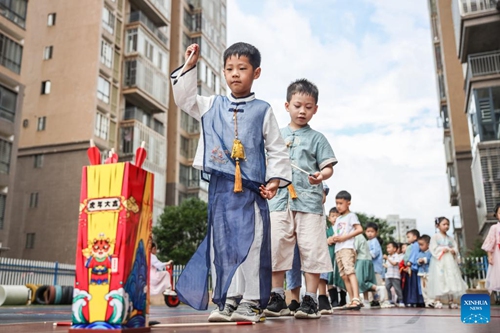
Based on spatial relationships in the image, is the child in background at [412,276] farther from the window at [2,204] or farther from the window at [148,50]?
the window at [148,50]

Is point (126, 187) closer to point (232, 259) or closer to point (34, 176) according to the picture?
point (232, 259)

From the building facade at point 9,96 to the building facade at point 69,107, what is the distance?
8.90 ft

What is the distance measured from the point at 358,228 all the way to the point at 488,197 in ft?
50.4

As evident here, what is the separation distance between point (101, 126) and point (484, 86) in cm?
1897

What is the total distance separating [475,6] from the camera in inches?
821

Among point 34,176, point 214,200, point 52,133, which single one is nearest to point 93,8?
point 52,133

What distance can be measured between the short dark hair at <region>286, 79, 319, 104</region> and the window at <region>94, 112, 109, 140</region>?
2448 centimetres

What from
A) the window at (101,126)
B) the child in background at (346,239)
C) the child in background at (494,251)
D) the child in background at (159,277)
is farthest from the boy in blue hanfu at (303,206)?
the window at (101,126)

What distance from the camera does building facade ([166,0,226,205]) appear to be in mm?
36281

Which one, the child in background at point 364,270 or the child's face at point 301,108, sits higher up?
the child's face at point 301,108

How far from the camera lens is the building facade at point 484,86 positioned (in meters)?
20.2

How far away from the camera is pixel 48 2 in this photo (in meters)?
30.2

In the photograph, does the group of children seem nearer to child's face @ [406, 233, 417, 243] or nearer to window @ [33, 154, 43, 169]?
child's face @ [406, 233, 417, 243]

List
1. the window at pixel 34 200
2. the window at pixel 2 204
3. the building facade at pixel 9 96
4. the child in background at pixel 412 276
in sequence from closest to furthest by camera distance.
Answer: the child in background at pixel 412 276 → the window at pixel 2 204 → the building facade at pixel 9 96 → the window at pixel 34 200
